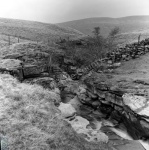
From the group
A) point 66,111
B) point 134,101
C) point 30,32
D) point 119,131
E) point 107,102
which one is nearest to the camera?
point 134,101

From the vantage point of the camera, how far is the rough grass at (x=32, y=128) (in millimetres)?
7688

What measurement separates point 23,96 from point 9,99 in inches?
49.8

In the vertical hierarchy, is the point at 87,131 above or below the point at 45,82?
below

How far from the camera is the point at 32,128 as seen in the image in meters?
8.74

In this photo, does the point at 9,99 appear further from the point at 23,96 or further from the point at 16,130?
the point at 16,130

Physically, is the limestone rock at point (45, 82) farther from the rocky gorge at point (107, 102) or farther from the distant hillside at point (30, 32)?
the distant hillside at point (30, 32)

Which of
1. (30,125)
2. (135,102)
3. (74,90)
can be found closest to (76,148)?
(30,125)

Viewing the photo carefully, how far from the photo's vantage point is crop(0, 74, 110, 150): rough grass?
769cm

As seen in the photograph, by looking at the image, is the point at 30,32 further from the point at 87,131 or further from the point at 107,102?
the point at 87,131

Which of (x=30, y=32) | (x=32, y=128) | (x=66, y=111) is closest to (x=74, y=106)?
(x=66, y=111)

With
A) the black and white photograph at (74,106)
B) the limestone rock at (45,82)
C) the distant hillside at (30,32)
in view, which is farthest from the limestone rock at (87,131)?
the distant hillside at (30,32)

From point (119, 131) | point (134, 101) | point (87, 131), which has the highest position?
point (134, 101)

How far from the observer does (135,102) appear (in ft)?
38.2

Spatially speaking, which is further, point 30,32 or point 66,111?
point 30,32
